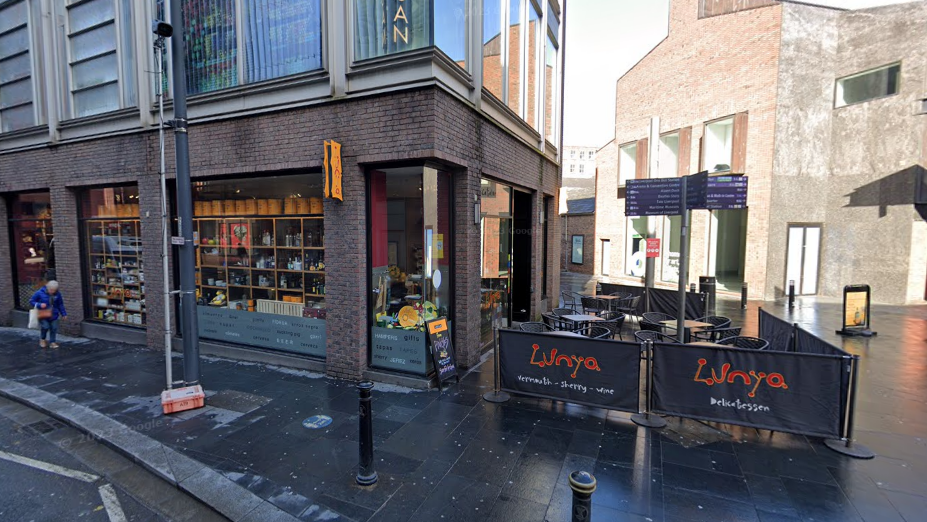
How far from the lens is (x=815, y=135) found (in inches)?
715

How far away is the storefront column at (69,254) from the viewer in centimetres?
1130

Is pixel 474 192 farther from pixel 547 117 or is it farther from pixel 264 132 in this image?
pixel 547 117

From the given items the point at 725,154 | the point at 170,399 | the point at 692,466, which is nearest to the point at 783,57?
the point at 725,154

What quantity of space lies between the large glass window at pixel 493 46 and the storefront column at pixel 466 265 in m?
2.25

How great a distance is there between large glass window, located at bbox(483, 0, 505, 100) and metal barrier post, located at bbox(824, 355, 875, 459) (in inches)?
291

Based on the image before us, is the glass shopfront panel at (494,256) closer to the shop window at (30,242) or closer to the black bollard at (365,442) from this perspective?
the black bollard at (365,442)

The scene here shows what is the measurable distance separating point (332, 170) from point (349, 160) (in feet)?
1.18

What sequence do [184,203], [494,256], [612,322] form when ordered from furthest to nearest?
[494,256], [612,322], [184,203]

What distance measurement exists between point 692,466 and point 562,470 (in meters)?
1.52

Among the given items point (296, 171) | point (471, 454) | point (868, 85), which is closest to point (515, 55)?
point (296, 171)

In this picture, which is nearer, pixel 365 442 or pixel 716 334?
pixel 365 442

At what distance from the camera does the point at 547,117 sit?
14055 mm

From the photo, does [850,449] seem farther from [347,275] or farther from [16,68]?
[16,68]

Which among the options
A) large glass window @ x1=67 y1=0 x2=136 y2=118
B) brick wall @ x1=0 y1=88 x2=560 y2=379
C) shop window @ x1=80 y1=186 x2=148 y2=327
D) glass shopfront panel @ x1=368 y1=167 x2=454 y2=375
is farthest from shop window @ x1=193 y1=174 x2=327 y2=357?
large glass window @ x1=67 y1=0 x2=136 y2=118
